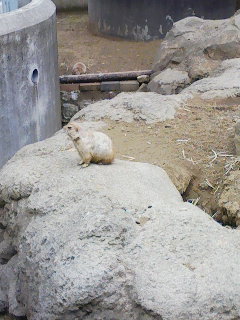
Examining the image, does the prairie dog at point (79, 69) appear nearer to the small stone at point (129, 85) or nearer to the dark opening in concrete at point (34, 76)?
the small stone at point (129, 85)

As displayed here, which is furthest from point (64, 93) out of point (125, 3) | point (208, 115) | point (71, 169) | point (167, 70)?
point (71, 169)

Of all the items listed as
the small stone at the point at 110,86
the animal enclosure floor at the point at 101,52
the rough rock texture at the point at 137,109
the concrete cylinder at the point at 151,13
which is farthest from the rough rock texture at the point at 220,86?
the concrete cylinder at the point at 151,13

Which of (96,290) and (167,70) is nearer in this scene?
(96,290)

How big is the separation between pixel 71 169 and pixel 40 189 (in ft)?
0.80

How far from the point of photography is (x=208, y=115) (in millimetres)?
5945

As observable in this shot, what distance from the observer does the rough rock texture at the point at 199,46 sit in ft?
27.4

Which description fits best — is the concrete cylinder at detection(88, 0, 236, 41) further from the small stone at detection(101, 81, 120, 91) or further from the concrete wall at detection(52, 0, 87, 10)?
the concrete wall at detection(52, 0, 87, 10)

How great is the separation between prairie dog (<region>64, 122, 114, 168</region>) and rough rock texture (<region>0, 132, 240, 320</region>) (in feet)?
0.24

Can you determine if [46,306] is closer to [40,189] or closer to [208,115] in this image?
[40,189]

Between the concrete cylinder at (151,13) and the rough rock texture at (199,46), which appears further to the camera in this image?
the concrete cylinder at (151,13)

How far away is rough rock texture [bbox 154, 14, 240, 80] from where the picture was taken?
8.35 metres

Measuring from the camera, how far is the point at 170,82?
8.43 metres

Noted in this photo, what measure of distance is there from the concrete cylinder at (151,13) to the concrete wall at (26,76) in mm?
3324

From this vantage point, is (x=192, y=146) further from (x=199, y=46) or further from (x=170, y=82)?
(x=199, y=46)
